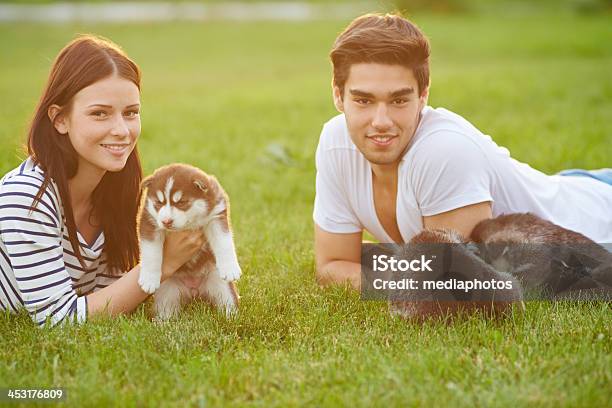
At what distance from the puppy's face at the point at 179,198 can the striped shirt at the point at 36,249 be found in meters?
0.52

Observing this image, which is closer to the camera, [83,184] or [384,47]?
[384,47]

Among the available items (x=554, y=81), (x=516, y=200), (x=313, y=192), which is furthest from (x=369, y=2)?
(x=516, y=200)

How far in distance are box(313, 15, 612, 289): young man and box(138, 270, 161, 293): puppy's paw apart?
1224 millimetres

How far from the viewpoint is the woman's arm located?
376 cm

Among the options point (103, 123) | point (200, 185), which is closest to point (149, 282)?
point (200, 185)

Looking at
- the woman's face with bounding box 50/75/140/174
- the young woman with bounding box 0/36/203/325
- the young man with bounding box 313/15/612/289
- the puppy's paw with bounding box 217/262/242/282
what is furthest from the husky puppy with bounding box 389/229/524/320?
the woman's face with bounding box 50/75/140/174

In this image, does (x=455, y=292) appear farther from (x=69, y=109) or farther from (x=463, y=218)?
(x=69, y=109)

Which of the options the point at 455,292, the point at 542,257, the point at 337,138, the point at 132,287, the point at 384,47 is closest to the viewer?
the point at 455,292

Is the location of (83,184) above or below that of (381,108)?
below

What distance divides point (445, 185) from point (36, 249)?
2305mm

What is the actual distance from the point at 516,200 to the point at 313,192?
2.85 m

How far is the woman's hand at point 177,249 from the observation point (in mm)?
3779

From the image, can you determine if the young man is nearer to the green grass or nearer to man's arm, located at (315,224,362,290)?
man's arm, located at (315,224,362,290)

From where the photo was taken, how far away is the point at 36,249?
3617 mm
